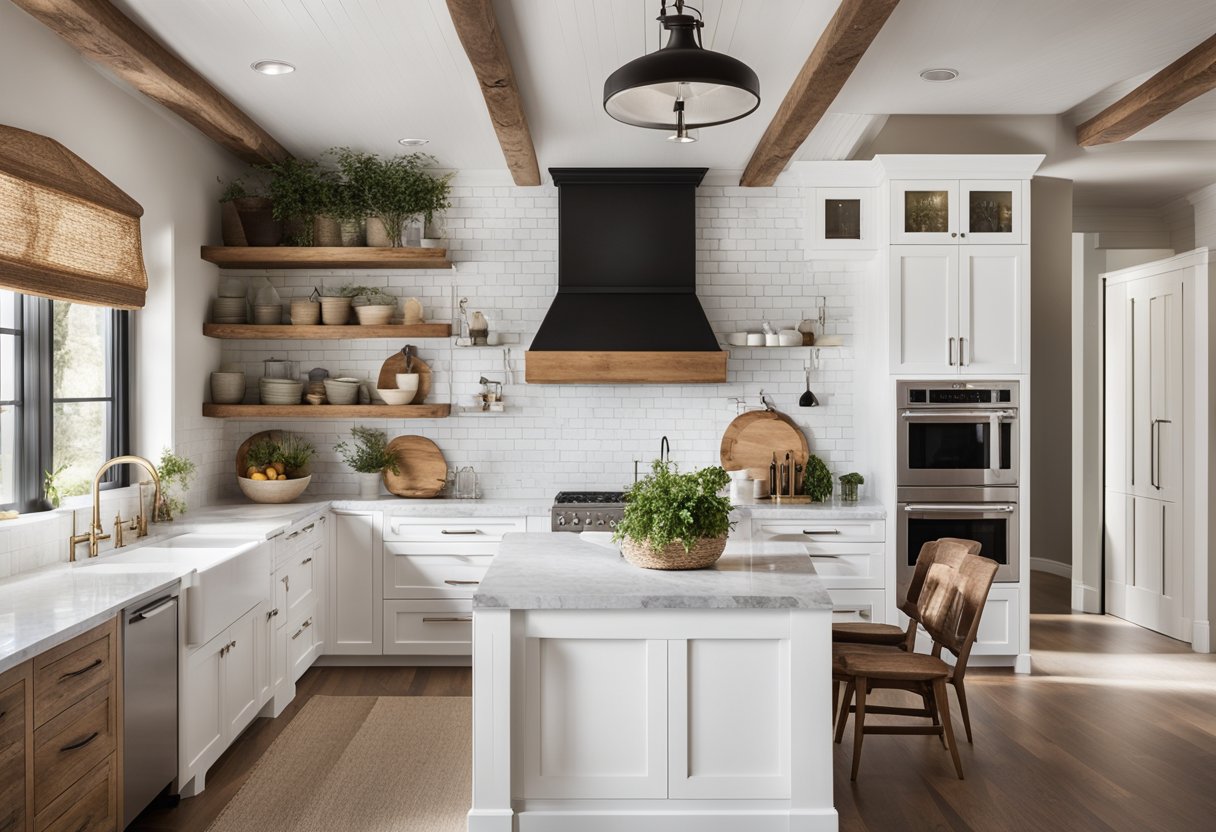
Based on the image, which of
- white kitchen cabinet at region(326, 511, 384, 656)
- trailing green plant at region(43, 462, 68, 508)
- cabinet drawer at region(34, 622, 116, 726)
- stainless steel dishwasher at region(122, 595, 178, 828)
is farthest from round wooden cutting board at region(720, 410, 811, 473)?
cabinet drawer at region(34, 622, 116, 726)

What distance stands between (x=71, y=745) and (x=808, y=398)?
4.48 metres

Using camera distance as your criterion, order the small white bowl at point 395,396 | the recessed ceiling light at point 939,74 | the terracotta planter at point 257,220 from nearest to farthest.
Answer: the recessed ceiling light at point 939,74 → the terracotta planter at point 257,220 → the small white bowl at point 395,396

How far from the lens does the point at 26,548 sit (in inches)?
141

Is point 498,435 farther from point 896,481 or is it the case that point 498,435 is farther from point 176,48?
point 176,48

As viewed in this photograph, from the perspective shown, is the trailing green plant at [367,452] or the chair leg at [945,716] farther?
the trailing green plant at [367,452]

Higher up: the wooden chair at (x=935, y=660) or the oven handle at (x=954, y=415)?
the oven handle at (x=954, y=415)

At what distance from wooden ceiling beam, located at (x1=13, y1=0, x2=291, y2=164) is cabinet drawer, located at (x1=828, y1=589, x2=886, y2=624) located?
422 centimetres

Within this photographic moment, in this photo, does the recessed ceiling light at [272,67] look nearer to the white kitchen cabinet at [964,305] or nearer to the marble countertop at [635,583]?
the marble countertop at [635,583]

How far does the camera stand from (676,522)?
3193mm

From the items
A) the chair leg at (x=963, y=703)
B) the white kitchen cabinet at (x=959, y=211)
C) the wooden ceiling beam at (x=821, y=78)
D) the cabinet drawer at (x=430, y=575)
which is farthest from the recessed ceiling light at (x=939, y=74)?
the cabinet drawer at (x=430, y=575)

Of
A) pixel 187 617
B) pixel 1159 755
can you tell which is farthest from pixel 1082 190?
pixel 187 617

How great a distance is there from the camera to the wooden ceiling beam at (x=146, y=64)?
3.31m

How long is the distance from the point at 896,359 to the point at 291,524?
3472mm

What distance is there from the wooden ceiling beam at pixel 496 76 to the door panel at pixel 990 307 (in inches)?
103
